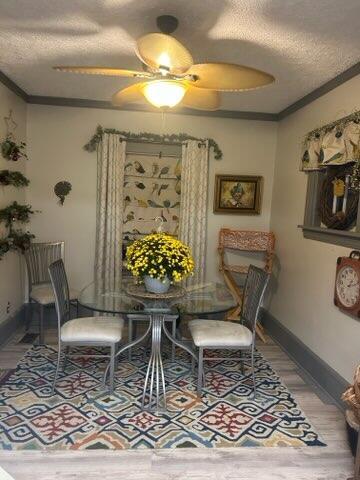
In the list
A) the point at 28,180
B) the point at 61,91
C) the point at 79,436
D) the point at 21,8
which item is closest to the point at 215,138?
the point at 61,91

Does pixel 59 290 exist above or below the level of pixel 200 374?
above

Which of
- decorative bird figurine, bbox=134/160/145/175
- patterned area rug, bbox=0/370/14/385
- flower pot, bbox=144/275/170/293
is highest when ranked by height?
decorative bird figurine, bbox=134/160/145/175

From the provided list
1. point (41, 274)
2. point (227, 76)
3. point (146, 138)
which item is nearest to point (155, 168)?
point (146, 138)

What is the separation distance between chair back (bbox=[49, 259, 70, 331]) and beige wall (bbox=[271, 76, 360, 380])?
2.11 m

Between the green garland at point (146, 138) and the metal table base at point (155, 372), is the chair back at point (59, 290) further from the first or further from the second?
the green garland at point (146, 138)

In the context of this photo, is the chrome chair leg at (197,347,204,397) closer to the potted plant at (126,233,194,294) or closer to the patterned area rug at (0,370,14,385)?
the potted plant at (126,233,194,294)

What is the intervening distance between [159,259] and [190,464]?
1.24 meters

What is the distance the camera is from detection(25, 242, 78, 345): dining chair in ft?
11.3

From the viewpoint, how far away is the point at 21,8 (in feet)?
6.57

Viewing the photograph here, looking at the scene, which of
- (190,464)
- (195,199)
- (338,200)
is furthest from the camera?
(195,199)

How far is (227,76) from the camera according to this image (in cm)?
192

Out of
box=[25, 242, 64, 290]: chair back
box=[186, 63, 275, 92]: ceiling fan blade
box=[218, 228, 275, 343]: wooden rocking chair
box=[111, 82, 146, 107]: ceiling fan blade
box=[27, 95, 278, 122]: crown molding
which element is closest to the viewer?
box=[186, 63, 275, 92]: ceiling fan blade

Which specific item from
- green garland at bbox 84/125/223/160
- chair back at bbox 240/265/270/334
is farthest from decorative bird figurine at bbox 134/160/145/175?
chair back at bbox 240/265/270/334

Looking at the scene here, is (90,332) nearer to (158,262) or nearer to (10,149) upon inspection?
(158,262)
